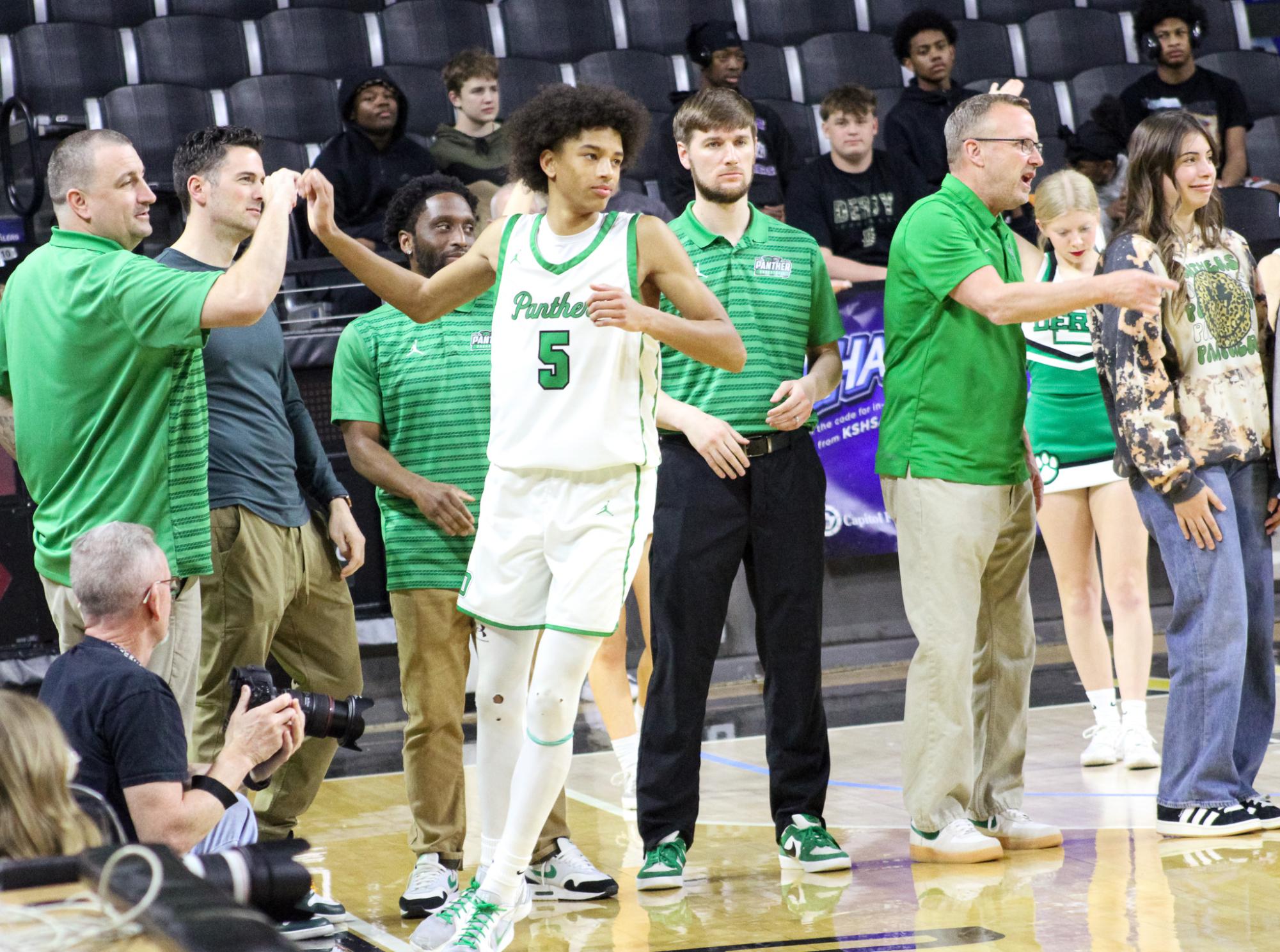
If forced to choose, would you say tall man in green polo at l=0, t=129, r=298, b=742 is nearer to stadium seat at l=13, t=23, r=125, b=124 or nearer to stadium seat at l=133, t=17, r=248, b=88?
stadium seat at l=13, t=23, r=125, b=124

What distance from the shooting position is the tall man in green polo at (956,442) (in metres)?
3.98

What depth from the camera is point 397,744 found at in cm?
620

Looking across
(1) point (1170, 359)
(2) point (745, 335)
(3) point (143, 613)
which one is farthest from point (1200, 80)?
(3) point (143, 613)

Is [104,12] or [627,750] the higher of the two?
[104,12]

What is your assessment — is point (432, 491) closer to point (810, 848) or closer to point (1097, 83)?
point (810, 848)

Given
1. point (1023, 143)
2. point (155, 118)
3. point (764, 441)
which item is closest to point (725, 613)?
point (764, 441)

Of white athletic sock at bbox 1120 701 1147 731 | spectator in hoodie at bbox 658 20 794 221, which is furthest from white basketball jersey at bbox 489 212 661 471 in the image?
spectator in hoodie at bbox 658 20 794 221

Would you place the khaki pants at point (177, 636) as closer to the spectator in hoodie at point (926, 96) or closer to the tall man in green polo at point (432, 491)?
the tall man in green polo at point (432, 491)

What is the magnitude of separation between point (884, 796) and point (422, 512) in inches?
69.1

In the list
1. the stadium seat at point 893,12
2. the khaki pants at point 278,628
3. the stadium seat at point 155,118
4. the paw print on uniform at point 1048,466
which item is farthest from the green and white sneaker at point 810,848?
the stadium seat at point 893,12

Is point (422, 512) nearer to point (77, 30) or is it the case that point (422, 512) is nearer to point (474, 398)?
point (474, 398)

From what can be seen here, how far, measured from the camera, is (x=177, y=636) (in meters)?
3.52

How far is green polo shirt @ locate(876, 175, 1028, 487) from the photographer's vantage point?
3998 mm

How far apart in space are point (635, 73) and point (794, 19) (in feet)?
4.40
